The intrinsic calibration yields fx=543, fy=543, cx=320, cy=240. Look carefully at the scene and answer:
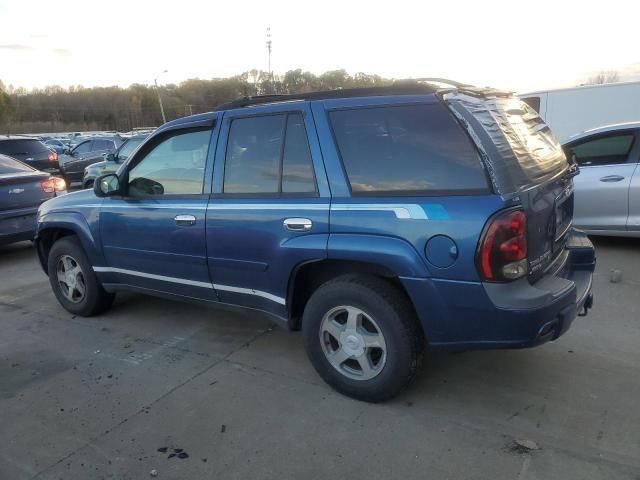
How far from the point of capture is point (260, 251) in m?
3.57

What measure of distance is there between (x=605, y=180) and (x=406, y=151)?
14.8ft

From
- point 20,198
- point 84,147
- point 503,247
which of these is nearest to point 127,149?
point 20,198

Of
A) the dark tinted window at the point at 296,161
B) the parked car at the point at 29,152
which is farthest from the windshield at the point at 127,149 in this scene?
the dark tinted window at the point at 296,161

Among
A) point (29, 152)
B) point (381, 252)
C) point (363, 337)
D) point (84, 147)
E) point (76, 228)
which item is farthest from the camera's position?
point (84, 147)

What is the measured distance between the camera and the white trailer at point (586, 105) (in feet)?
39.9

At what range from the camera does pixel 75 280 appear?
5074mm

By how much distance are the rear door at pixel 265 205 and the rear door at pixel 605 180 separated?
4.25 m

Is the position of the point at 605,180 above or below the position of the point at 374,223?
below

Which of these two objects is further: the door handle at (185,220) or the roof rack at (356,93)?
the door handle at (185,220)

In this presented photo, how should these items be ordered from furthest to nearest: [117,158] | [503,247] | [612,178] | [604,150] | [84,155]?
[84,155], [117,158], [604,150], [612,178], [503,247]

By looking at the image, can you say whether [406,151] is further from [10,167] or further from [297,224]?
[10,167]

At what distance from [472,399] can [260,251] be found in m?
1.62

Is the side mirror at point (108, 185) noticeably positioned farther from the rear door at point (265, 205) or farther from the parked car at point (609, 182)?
the parked car at point (609, 182)

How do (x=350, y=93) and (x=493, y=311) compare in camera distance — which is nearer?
(x=493, y=311)
